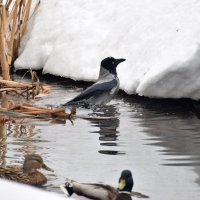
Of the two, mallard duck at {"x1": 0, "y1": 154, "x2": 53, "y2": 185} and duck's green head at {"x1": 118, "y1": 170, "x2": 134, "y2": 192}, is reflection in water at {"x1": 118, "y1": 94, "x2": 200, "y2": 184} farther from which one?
mallard duck at {"x1": 0, "y1": 154, "x2": 53, "y2": 185}

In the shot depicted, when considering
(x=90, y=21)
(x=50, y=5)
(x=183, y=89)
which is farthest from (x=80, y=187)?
(x=50, y=5)

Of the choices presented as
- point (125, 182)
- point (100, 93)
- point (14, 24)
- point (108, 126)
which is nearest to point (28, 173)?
point (125, 182)

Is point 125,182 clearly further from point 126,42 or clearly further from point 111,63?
point 126,42

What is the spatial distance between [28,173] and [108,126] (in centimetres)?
211

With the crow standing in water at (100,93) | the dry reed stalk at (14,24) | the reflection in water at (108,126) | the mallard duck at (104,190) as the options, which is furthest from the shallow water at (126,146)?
the dry reed stalk at (14,24)

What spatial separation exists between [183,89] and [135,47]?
162 cm

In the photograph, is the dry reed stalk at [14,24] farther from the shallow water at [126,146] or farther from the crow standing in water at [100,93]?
the shallow water at [126,146]

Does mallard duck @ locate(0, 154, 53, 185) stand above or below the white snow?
below

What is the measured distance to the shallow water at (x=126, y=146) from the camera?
4.22m

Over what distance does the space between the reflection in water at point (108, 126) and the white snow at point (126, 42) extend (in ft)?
1.44

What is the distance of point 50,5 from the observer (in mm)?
10727

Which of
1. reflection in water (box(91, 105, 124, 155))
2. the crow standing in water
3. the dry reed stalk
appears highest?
the dry reed stalk

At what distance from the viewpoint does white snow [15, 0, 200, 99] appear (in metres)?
7.14

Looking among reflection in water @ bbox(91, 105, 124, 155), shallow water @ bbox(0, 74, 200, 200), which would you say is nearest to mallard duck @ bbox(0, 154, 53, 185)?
shallow water @ bbox(0, 74, 200, 200)
